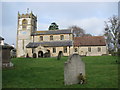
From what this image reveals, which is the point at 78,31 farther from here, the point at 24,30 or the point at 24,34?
the point at 24,34

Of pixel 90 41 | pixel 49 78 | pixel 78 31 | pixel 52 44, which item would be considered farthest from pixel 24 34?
pixel 49 78

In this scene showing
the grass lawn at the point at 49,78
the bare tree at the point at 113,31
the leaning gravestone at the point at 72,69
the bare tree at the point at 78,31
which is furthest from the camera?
the bare tree at the point at 78,31

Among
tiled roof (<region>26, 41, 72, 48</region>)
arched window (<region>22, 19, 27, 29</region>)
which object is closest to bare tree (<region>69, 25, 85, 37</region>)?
tiled roof (<region>26, 41, 72, 48</region>)

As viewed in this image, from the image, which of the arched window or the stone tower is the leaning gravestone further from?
the arched window

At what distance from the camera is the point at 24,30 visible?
168 ft

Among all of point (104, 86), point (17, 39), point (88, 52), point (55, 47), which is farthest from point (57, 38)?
point (104, 86)

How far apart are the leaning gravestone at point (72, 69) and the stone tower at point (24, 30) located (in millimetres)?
41453

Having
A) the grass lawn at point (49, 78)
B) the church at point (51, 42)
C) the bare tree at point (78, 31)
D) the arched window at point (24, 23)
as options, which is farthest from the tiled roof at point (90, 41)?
the grass lawn at point (49, 78)

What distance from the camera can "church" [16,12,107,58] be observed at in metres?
44.7

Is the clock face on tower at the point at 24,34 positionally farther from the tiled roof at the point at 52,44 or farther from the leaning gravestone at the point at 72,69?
the leaning gravestone at the point at 72,69

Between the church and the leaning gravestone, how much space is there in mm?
32995

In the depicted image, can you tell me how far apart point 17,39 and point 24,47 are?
3.81 m

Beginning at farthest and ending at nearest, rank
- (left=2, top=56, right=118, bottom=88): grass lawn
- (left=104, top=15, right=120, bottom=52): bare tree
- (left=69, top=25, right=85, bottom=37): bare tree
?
(left=69, top=25, right=85, bottom=37): bare tree
(left=104, top=15, right=120, bottom=52): bare tree
(left=2, top=56, right=118, bottom=88): grass lawn

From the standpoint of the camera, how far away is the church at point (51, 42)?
4466 centimetres
